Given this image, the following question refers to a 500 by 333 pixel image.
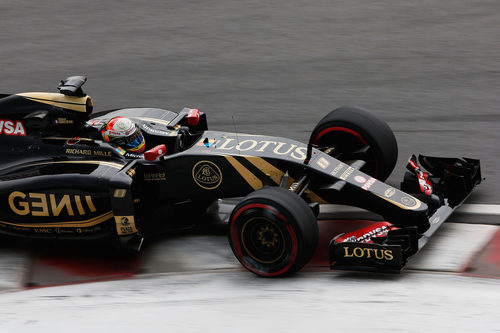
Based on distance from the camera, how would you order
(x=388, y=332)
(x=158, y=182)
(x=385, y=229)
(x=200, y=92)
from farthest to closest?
(x=200, y=92) < (x=158, y=182) < (x=385, y=229) < (x=388, y=332)

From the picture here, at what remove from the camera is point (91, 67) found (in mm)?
12930

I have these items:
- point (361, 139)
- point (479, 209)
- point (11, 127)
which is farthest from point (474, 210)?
point (11, 127)

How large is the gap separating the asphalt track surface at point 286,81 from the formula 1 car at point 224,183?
338 millimetres

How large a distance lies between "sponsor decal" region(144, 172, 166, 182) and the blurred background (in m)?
2.75

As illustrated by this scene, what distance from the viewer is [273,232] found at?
6027mm

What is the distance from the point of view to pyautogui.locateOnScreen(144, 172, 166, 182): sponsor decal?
6879 millimetres

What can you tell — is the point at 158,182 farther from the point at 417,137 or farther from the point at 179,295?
the point at 417,137

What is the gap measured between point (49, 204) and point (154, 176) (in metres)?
0.95

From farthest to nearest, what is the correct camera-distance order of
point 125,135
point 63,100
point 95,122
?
point 95,122 < point 63,100 < point 125,135

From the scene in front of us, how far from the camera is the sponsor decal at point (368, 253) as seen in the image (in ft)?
19.3

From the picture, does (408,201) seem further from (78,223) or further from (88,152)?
(88,152)

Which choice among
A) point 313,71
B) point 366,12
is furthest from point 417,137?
point 366,12

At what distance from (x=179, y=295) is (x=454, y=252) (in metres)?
2.33

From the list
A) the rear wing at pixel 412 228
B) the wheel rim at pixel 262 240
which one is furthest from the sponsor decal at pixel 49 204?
the rear wing at pixel 412 228
